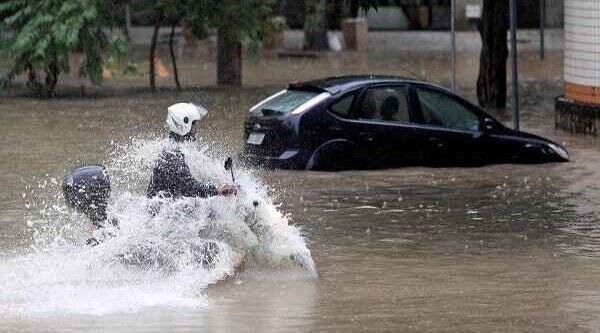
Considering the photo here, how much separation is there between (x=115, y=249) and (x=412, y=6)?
127ft

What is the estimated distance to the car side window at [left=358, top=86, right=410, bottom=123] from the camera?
66.3 feet

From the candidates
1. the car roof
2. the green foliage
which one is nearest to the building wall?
the car roof

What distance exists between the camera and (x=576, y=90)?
25578mm

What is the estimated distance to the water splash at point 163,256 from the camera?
1198 centimetres

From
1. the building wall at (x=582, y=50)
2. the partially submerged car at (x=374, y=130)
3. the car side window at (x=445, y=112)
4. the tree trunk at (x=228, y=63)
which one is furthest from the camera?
the tree trunk at (x=228, y=63)

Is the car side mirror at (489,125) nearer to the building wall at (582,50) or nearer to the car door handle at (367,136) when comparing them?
the car door handle at (367,136)

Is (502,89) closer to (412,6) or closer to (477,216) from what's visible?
(477,216)

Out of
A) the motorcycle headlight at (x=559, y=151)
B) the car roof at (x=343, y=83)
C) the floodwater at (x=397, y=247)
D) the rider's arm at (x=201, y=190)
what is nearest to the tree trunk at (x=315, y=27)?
the floodwater at (x=397, y=247)

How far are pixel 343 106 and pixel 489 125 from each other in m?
1.98

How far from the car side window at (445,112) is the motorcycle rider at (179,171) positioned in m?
8.10

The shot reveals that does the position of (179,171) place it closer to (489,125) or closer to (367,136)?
(367,136)

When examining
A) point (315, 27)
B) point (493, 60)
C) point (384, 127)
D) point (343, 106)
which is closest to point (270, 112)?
point (343, 106)

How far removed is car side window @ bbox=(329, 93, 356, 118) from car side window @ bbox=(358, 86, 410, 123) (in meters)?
0.19

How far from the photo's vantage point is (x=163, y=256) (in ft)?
41.3
